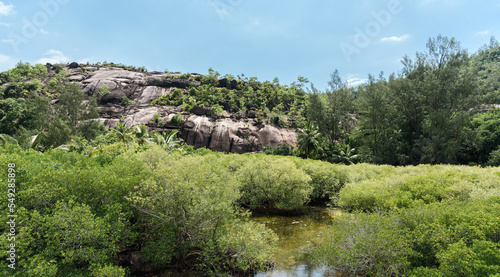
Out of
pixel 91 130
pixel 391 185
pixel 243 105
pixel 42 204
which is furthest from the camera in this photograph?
pixel 243 105

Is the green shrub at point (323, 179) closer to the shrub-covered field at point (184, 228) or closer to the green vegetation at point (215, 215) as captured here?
the green vegetation at point (215, 215)

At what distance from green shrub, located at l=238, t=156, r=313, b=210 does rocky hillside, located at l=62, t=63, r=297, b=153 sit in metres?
39.4

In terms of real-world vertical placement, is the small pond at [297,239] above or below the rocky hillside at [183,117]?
below

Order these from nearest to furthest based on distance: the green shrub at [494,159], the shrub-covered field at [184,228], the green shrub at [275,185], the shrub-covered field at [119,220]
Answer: the shrub-covered field at [184,228]
the shrub-covered field at [119,220]
the green shrub at [275,185]
the green shrub at [494,159]

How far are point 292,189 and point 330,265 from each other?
12.0 meters

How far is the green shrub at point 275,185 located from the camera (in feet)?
73.7

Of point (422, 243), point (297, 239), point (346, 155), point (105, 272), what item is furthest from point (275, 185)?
point (346, 155)

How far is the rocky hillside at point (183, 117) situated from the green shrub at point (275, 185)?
39.4 m

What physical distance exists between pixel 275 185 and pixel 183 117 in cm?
5114

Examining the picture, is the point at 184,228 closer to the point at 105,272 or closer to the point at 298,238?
the point at 105,272

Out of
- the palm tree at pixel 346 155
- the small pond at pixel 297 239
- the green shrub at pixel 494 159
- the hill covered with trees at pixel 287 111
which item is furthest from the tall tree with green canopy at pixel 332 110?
the small pond at pixel 297 239

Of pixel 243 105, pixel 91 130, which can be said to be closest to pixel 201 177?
pixel 91 130

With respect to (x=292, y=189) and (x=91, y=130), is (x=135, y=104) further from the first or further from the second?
(x=292, y=189)

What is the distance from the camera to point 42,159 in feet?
36.9
